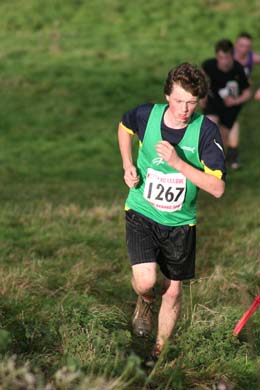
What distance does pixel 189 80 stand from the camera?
4980mm

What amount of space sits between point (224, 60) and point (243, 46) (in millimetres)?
1784

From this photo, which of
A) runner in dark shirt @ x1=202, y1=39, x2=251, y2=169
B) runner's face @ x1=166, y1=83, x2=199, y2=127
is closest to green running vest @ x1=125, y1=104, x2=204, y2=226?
runner's face @ x1=166, y1=83, x2=199, y2=127

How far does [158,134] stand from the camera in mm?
5223

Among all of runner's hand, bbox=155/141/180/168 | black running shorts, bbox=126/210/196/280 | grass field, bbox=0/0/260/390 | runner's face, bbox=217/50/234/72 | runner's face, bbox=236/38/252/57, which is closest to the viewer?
runner's hand, bbox=155/141/180/168

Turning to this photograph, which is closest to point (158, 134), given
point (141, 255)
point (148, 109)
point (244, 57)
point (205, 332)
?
point (148, 109)

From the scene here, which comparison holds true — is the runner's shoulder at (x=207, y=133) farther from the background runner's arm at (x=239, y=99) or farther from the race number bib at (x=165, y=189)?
the background runner's arm at (x=239, y=99)

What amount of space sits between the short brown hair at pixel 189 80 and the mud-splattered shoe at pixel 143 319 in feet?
5.25

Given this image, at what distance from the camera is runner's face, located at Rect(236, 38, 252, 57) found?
41.5ft

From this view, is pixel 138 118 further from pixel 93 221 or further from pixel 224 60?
pixel 224 60

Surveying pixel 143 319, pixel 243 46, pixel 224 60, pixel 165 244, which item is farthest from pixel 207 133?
pixel 243 46

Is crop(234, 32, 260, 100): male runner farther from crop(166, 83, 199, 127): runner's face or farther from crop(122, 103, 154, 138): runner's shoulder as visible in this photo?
crop(166, 83, 199, 127): runner's face

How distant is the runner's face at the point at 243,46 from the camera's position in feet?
41.5

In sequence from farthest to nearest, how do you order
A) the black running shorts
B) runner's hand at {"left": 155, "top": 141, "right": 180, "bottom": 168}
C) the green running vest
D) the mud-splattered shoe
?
1. the mud-splattered shoe
2. the black running shorts
3. the green running vest
4. runner's hand at {"left": 155, "top": 141, "right": 180, "bottom": 168}

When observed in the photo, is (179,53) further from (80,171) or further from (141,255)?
(141,255)
